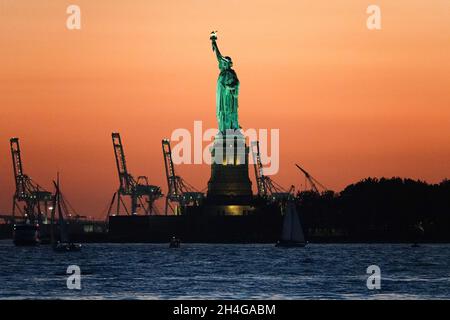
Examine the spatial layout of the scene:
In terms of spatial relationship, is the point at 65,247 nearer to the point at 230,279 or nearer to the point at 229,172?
the point at 229,172

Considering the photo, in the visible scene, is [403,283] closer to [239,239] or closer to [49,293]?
[49,293]

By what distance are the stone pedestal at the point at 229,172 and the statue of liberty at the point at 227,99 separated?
1669 millimetres

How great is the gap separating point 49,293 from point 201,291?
28.4 feet

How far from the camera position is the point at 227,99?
187 m

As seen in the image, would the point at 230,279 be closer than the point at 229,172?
Yes

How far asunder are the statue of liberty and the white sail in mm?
21987

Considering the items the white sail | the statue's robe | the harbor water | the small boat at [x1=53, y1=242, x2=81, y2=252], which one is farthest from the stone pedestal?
the harbor water

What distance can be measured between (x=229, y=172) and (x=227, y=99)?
10.7 metres

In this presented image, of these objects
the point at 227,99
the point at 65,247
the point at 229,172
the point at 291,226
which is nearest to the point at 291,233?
the point at 291,226

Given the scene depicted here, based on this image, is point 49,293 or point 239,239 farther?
point 239,239

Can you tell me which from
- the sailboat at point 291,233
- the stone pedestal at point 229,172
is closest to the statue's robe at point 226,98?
the stone pedestal at point 229,172

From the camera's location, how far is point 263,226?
636 feet

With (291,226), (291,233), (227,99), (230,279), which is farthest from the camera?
(227,99)
